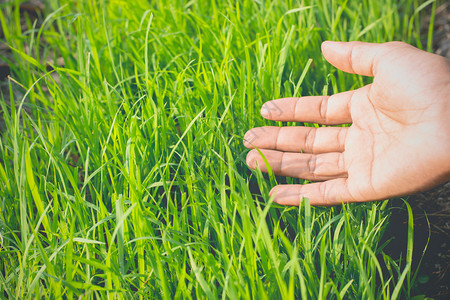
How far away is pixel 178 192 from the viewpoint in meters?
1.52

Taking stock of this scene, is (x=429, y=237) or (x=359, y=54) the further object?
(x=359, y=54)

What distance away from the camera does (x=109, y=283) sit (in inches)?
40.1

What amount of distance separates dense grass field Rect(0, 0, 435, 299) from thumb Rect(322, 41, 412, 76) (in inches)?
4.5

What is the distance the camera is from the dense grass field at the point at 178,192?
1048mm

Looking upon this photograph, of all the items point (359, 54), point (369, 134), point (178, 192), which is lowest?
point (178, 192)

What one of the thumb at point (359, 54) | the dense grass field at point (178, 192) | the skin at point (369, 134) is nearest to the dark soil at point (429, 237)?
the dense grass field at point (178, 192)

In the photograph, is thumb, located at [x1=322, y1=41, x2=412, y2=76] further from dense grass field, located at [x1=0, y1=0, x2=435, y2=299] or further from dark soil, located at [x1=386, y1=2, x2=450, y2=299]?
dark soil, located at [x1=386, y1=2, x2=450, y2=299]

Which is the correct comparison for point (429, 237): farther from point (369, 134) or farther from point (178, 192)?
point (178, 192)

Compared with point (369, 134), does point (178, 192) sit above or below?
below

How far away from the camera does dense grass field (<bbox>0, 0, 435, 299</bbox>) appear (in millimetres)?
1048

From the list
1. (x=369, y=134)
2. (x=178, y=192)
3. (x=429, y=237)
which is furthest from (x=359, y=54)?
(x=178, y=192)

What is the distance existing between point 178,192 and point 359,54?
35.9 inches

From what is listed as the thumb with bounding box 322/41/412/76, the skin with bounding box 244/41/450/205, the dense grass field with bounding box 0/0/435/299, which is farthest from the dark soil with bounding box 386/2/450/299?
the thumb with bounding box 322/41/412/76

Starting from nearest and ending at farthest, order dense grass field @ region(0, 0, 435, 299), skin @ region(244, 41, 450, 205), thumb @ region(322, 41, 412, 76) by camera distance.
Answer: dense grass field @ region(0, 0, 435, 299), skin @ region(244, 41, 450, 205), thumb @ region(322, 41, 412, 76)
